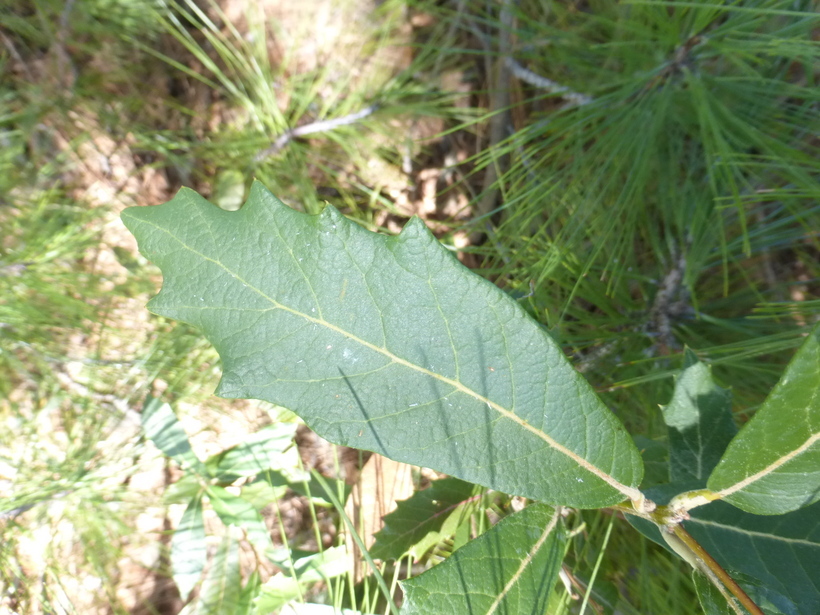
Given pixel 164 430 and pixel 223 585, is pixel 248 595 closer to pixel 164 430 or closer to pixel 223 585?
pixel 223 585

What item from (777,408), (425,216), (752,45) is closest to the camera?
(777,408)

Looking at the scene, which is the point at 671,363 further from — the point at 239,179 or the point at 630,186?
the point at 239,179

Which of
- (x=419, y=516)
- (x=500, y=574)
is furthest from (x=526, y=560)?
(x=419, y=516)

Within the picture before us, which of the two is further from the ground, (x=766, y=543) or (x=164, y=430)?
(x=766, y=543)

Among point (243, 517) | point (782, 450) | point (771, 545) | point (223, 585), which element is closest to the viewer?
point (782, 450)

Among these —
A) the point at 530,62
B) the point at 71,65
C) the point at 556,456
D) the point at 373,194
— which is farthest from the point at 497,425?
the point at 71,65

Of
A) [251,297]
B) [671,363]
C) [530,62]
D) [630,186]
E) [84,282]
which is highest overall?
[530,62]

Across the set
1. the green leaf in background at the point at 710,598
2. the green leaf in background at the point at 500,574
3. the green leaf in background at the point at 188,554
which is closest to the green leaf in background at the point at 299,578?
the green leaf in background at the point at 188,554
